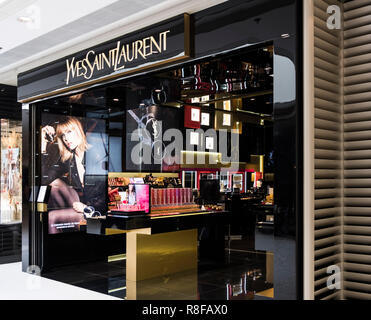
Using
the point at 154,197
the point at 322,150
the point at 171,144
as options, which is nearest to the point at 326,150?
the point at 322,150

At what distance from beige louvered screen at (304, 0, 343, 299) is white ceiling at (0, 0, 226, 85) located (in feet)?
3.18

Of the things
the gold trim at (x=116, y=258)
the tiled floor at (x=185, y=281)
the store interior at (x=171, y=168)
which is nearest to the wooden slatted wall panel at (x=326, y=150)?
the store interior at (x=171, y=168)

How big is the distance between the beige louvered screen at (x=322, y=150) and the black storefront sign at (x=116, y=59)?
48.0 inches

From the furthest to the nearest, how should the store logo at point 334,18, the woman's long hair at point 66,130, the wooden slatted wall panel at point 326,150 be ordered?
1. the woman's long hair at point 66,130
2. the store logo at point 334,18
3. the wooden slatted wall panel at point 326,150

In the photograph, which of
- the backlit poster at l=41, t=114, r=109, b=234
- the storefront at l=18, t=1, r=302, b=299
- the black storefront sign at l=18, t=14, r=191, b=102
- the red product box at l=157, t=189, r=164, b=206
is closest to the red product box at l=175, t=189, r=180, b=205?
the storefront at l=18, t=1, r=302, b=299

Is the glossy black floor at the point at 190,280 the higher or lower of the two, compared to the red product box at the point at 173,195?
lower

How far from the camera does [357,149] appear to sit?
11.4 ft

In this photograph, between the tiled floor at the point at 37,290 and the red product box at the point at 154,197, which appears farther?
the red product box at the point at 154,197

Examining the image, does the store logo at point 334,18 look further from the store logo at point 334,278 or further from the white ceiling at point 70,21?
the store logo at point 334,278

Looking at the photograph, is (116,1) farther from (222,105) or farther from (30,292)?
(222,105)

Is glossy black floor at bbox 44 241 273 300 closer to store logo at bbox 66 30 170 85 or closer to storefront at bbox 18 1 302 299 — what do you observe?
storefront at bbox 18 1 302 299

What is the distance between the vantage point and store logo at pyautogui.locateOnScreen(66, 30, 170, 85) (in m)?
4.36

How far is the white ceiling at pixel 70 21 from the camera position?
4160 millimetres
